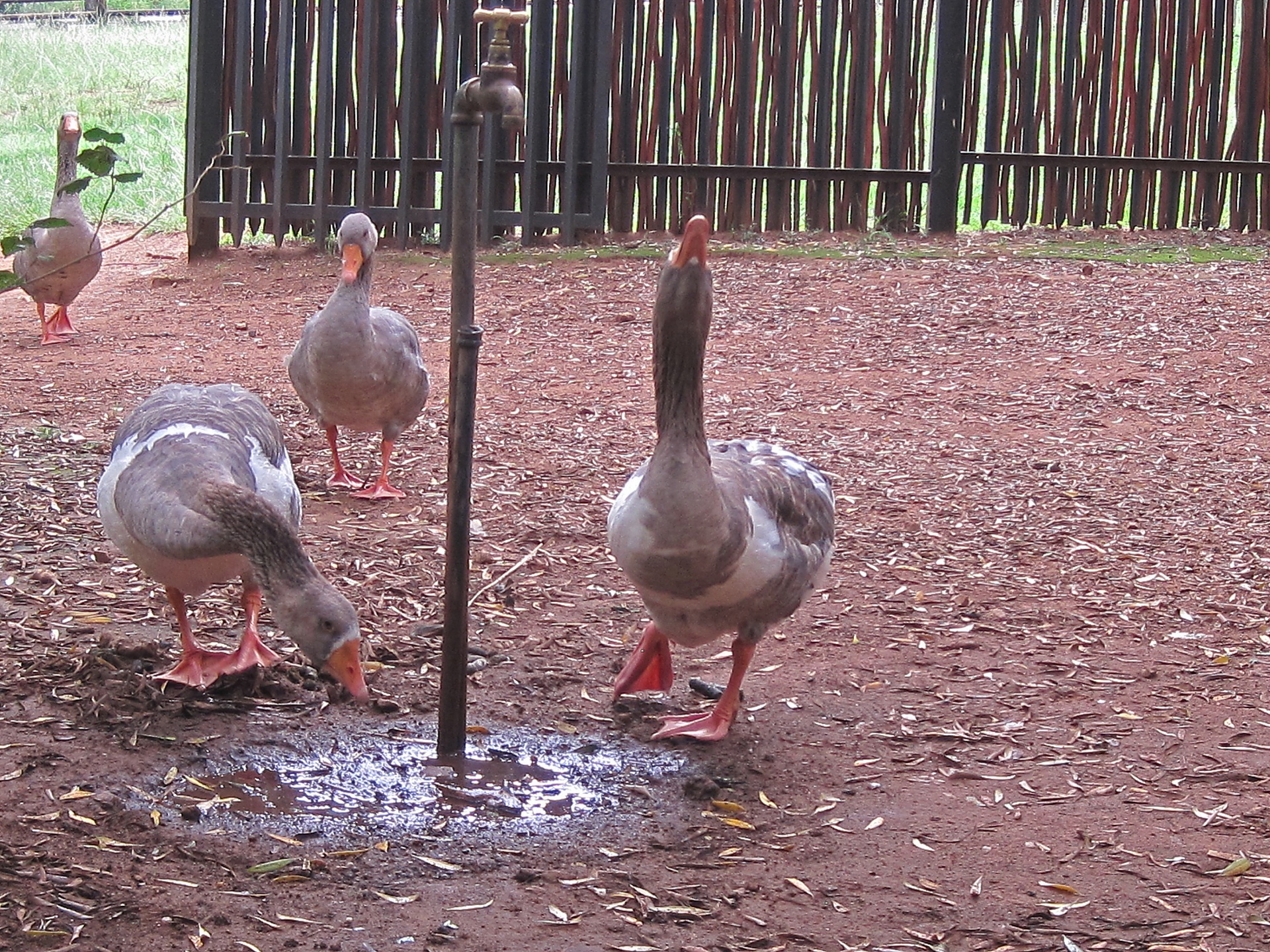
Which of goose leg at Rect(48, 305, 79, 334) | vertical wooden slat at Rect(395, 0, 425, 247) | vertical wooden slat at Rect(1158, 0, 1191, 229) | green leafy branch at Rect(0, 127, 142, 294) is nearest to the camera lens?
green leafy branch at Rect(0, 127, 142, 294)

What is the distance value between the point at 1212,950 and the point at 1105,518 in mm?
3077

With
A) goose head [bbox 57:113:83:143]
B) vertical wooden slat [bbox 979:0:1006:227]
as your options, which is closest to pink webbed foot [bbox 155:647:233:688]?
goose head [bbox 57:113:83:143]

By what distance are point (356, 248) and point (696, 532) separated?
11.1 feet

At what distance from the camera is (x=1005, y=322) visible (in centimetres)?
912

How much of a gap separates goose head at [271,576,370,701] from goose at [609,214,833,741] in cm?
76

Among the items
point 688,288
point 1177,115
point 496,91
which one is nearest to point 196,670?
point 688,288

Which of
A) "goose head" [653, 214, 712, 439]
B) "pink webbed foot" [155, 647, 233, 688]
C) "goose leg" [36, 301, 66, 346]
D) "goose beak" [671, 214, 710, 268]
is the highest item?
"goose beak" [671, 214, 710, 268]

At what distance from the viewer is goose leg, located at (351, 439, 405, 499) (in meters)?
6.16

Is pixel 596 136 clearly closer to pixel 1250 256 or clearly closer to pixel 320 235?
pixel 320 235

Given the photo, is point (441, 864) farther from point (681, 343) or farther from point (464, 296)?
point (681, 343)

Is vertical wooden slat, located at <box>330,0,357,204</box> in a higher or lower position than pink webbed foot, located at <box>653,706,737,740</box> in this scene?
higher

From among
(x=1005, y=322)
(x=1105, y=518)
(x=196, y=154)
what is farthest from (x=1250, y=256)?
(x=196, y=154)

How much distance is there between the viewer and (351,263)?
20.7 ft

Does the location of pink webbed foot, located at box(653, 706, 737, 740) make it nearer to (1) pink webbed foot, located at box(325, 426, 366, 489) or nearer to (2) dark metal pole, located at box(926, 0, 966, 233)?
(1) pink webbed foot, located at box(325, 426, 366, 489)
